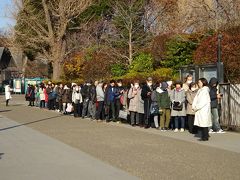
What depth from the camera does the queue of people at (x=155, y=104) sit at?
14344mm

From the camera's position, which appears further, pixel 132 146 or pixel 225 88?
pixel 225 88

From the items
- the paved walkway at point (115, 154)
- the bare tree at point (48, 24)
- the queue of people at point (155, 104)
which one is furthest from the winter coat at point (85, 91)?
the bare tree at point (48, 24)

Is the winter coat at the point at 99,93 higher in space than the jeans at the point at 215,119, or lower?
higher

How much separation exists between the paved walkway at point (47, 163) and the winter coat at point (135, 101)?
4.81 metres

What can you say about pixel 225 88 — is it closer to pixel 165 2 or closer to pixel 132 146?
pixel 132 146

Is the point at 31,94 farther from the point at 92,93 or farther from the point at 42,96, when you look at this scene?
the point at 92,93

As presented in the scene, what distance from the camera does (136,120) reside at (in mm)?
19609

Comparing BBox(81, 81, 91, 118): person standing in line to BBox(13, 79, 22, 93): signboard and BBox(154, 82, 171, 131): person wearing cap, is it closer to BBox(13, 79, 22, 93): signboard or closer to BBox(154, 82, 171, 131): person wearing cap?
BBox(154, 82, 171, 131): person wearing cap

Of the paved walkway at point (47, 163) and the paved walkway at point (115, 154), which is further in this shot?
the paved walkway at point (115, 154)

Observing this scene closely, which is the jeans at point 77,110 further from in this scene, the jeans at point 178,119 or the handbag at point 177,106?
the handbag at point 177,106

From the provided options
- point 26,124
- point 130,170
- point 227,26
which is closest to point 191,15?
point 227,26

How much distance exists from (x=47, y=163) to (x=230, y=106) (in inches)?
305

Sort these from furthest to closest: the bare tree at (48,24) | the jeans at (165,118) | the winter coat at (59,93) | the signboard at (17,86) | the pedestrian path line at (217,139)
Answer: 1. the signboard at (17,86)
2. the bare tree at (48,24)
3. the winter coat at (59,93)
4. the jeans at (165,118)
5. the pedestrian path line at (217,139)

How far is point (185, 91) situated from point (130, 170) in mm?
7514
